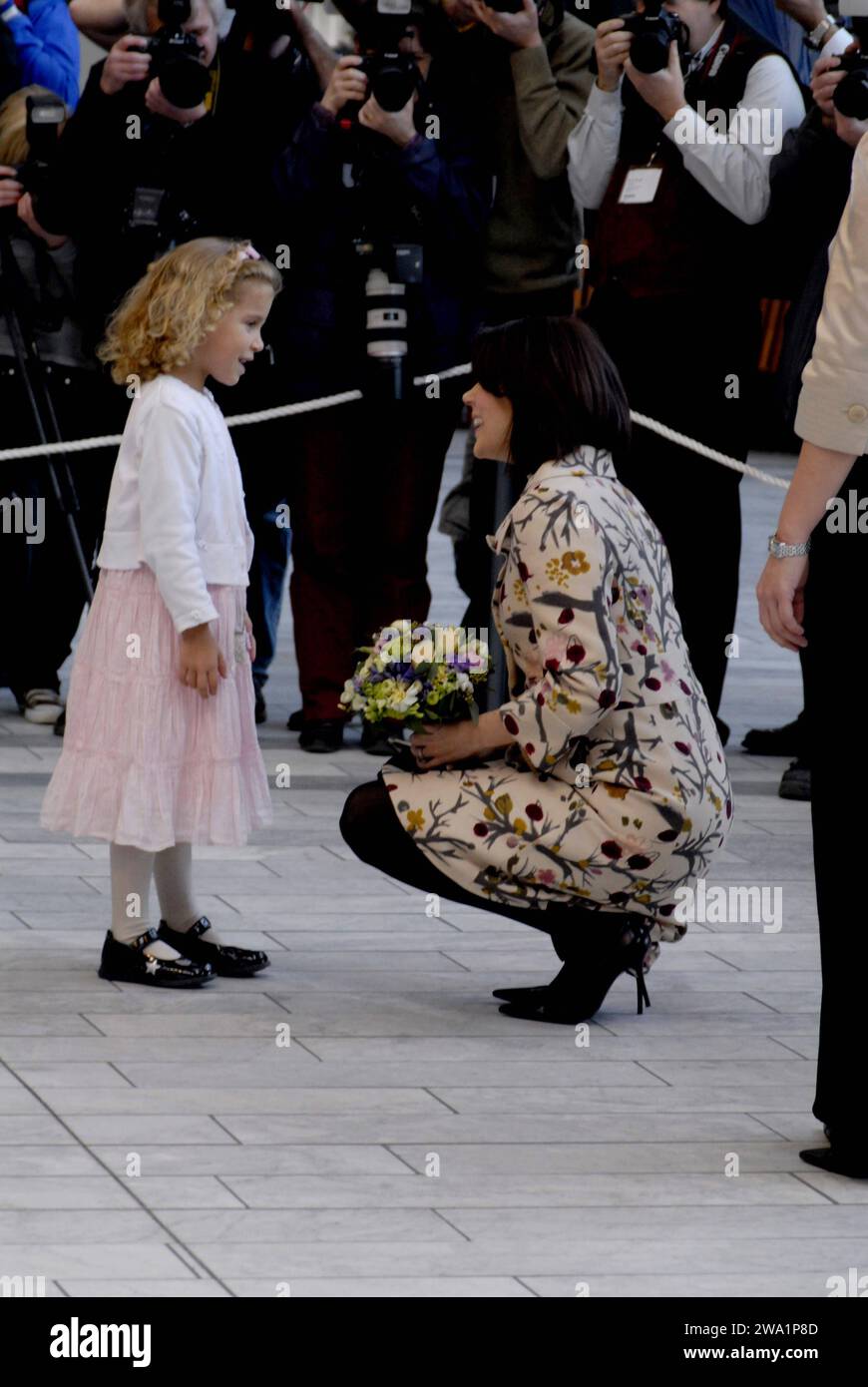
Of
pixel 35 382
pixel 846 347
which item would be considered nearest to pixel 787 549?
pixel 846 347

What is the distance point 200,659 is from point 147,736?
168 millimetres

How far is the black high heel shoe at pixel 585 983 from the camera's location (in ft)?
13.4

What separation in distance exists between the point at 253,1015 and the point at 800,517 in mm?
1488

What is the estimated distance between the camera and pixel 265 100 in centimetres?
631


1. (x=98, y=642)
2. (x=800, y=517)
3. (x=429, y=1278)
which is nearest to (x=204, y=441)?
(x=98, y=642)

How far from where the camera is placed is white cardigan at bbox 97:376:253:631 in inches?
161

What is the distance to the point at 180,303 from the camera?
419 cm

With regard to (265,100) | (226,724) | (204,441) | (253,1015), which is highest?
(265,100)

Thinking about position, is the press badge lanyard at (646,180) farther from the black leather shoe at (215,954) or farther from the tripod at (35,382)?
the black leather shoe at (215,954)

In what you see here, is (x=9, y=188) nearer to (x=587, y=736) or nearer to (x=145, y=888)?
(x=145, y=888)

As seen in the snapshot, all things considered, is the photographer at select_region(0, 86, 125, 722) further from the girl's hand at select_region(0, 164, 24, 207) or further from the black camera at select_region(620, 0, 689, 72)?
the black camera at select_region(620, 0, 689, 72)

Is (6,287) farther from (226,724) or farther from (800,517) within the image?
(800,517)

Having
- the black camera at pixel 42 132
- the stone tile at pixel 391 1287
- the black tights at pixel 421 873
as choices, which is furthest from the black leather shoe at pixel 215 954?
the black camera at pixel 42 132

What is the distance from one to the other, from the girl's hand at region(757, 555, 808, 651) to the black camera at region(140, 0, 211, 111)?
326cm
